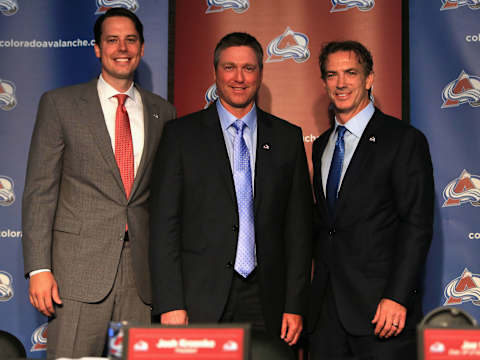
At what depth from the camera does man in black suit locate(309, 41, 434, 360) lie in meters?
2.50

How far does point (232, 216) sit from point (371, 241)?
64 cm

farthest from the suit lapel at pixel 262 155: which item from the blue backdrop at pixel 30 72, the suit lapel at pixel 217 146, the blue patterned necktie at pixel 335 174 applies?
the blue backdrop at pixel 30 72

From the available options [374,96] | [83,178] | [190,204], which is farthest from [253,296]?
[374,96]

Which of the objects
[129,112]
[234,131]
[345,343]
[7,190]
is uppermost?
[129,112]

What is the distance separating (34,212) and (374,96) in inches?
86.0

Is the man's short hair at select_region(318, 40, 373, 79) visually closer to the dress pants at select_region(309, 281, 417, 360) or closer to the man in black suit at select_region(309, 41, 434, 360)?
the man in black suit at select_region(309, 41, 434, 360)

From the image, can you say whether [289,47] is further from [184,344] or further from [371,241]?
[184,344]

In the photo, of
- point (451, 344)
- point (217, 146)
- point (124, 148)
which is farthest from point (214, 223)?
point (451, 344)

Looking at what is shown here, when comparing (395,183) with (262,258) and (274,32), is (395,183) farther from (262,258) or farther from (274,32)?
(274,32)

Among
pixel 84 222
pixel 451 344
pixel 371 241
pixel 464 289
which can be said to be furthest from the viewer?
pixel 464 289

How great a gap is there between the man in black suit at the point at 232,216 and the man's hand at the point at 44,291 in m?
0.48

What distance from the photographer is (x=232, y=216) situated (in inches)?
102

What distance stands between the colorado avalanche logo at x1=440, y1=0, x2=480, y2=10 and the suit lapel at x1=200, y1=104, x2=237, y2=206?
1.83m

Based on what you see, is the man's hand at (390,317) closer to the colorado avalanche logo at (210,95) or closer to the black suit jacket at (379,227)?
the black suit jacket at (379,227)
